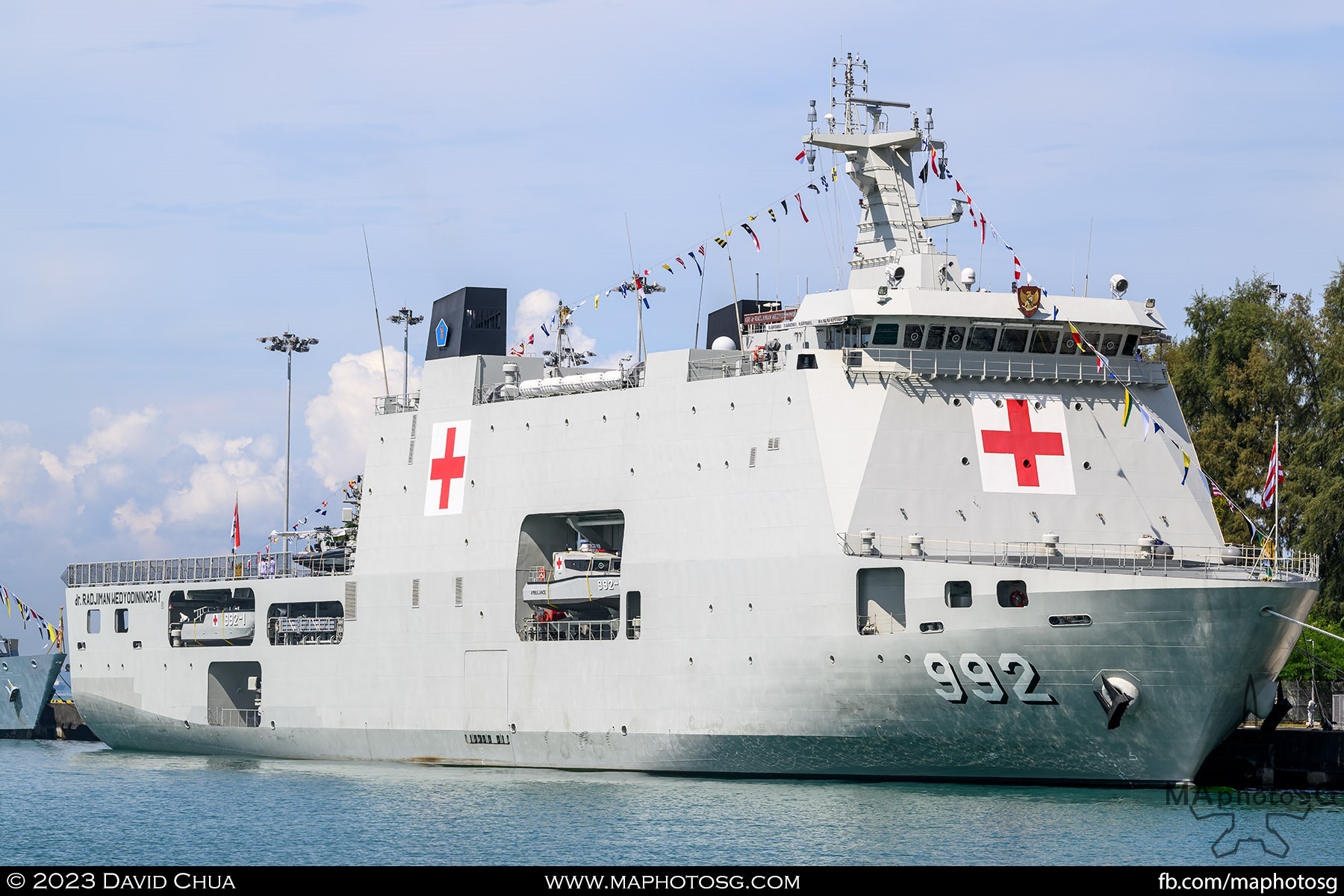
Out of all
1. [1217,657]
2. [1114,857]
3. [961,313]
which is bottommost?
[1114,857]

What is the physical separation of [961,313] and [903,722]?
6956mm

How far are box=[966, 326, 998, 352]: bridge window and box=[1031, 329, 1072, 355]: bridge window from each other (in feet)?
2.27

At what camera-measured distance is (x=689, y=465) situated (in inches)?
1249

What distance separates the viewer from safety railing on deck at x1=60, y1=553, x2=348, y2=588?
4106cm

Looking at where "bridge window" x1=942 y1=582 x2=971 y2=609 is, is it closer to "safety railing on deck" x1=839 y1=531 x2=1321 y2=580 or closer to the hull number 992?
"safety railing on deck" x1=839 y1=531 x2=1321 y2=580

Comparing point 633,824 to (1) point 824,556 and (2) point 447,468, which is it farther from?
(2) point 447,468

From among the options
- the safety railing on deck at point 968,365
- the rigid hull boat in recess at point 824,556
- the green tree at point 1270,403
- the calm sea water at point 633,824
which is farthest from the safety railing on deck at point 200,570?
the green tree at point 1270,403

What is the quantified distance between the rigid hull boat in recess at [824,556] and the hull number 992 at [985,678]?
0.13 ft

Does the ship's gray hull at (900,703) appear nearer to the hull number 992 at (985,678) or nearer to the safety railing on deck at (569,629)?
the hull number 992 at (985,678)

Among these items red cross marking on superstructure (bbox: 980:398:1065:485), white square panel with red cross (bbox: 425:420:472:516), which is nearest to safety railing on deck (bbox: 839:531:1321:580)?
red cross marking on superstructure (bbox: 980:398:1065:485)

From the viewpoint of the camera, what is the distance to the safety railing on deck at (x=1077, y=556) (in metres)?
27.6

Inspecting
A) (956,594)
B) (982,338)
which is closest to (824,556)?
(956,594)

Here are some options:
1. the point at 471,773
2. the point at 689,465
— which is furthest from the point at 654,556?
the point at 471,773

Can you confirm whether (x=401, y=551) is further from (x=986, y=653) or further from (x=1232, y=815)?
(x=1232, y=815)
